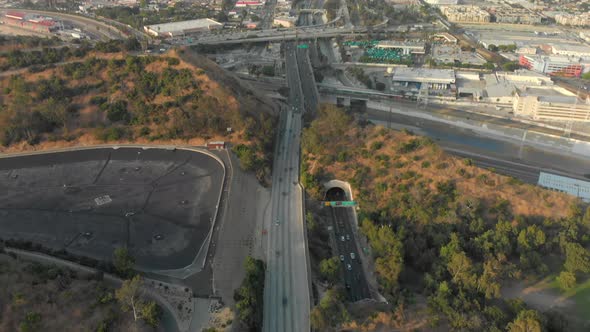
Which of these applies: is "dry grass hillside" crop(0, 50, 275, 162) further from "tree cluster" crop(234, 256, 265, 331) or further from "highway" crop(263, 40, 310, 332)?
"tree cluster" crop(234, 256, 265, 331)

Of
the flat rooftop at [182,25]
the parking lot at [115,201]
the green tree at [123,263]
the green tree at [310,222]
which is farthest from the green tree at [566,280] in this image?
the flat rooftop at [182,25]

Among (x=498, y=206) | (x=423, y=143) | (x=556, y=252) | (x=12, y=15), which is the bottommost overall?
(x=556, y=252)

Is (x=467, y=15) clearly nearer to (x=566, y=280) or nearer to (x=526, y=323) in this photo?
(x=566, y=280)

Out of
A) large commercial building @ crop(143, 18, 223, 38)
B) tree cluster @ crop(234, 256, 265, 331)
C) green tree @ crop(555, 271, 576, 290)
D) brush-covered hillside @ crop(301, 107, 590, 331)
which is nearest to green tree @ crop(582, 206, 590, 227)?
brush-covered hillside @ crop(301, 107, 590, 331)

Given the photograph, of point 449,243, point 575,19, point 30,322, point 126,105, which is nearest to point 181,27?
point 126,105

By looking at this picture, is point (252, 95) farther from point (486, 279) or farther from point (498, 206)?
point (486, 279)

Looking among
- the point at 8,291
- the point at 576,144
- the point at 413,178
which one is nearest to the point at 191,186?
the point at 8,291

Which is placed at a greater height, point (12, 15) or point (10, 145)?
point (12, 15)
